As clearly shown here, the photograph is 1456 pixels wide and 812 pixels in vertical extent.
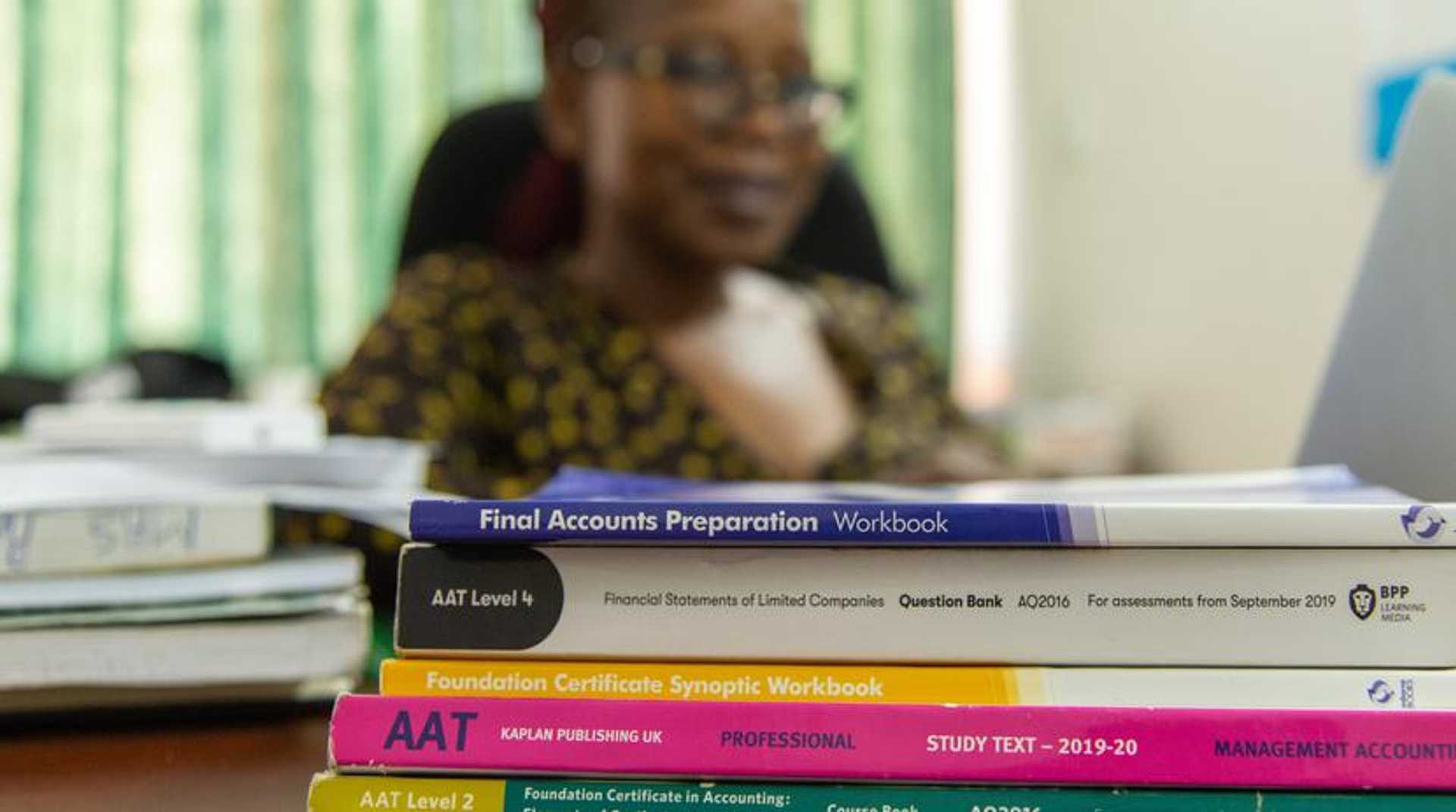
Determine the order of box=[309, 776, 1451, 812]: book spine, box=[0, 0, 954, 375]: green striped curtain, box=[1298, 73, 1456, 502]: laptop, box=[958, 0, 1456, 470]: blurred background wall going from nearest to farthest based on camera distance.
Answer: box=[309, 776, 1451, 812]: book spine < box=[1298, 73, 1456, 502]: laptop < box=[958, 0, 1456, 470]: blurred background wall < box=[0, 0, 954, 375]: green striped curtain

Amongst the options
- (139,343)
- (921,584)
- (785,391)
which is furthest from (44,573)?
(139,343)

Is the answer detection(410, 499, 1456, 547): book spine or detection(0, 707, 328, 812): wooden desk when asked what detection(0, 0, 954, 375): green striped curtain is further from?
detection(410, 499, 1456, 547): book spine

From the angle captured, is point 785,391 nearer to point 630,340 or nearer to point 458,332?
point 630,340

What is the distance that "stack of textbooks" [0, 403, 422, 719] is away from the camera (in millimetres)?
505

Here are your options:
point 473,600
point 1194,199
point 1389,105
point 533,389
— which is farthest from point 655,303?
point 473,600

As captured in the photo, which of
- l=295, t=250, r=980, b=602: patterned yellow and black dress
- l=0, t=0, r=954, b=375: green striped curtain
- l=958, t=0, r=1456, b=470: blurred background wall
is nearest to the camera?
l=295, t=250, r=980, b=602: patterned yellow and black dress

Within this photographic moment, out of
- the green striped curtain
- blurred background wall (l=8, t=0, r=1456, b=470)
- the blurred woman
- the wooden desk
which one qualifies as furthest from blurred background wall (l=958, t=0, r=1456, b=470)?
the wooden desk

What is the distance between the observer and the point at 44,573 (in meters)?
0.51

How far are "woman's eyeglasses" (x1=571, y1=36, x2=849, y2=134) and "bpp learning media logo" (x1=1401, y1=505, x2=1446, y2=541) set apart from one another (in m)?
0.91

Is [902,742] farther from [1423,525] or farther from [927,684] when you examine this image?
[1423,525]

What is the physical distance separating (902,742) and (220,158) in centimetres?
221

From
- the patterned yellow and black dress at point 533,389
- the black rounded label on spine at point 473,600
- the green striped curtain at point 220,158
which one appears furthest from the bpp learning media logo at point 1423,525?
the green striped curtain at point 220,158

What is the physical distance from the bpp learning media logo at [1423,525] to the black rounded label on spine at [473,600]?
24cm

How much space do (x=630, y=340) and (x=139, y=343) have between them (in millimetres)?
1326
